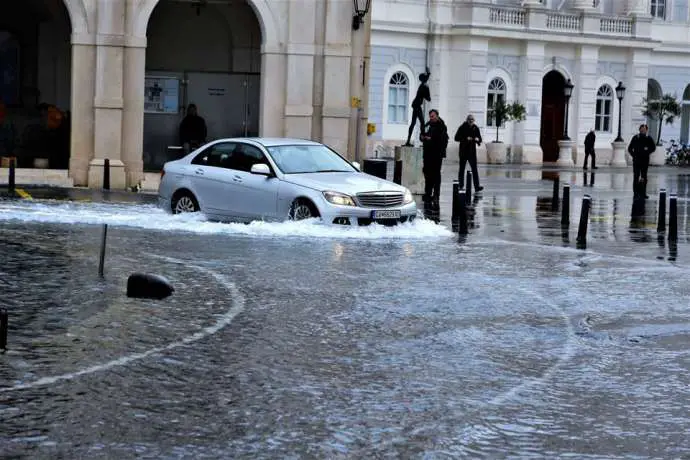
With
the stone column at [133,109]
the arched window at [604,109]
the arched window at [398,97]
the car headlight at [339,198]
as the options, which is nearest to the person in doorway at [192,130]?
the stone column at [133,109]

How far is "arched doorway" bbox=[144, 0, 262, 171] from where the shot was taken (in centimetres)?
3334

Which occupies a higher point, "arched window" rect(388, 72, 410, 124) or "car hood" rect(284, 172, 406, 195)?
"arched window" rect(388, 72, 410, 124)

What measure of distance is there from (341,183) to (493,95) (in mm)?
44838

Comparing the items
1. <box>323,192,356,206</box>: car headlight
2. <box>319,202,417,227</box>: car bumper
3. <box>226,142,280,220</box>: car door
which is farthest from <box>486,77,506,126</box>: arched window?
<box>323,192,356,206</box>: car headlight

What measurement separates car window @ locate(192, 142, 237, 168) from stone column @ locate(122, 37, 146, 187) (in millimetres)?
8872

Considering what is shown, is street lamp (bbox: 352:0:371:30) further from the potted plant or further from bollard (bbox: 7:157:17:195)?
the potted plant

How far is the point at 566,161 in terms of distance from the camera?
64.1m

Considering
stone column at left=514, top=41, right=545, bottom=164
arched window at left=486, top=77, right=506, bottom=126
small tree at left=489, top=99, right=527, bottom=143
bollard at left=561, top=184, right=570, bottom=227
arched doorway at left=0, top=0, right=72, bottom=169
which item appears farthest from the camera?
stone column at left=514, top=41, right=545, bottom=164

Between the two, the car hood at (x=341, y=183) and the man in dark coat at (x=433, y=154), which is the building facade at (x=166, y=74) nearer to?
the man in dark coat at (x=433, y=154)

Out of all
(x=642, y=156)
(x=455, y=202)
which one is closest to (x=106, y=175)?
(x=455, y=202)

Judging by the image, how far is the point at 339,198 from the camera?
2066 cm

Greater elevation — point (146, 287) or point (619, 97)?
point (619, 97)

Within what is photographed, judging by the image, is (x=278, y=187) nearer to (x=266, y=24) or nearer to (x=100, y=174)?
(x=100, y=174)

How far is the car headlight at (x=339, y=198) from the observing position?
2062cm
